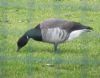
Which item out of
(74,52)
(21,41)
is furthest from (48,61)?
(21,41)

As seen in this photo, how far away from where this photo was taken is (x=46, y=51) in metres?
9.32

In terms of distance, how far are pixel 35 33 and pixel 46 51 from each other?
549 millimetres

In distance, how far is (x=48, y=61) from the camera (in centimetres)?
825

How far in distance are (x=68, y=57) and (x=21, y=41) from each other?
156 centimetres

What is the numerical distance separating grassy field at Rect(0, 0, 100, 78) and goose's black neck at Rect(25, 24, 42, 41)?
19cm

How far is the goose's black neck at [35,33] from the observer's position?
9375 mm

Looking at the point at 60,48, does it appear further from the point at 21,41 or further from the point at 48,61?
the point at 48,61

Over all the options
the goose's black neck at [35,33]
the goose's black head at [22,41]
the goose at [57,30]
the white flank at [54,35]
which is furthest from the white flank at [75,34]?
the goose's black head at [22,41]

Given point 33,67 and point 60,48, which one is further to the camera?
point 60,48

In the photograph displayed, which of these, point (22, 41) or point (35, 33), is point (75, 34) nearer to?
point (35, 33)

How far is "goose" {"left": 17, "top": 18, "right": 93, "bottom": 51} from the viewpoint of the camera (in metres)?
9.24

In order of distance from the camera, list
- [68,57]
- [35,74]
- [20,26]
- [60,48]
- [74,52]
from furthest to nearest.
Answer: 1. [20,26]
2. [60,48]
3. [74,52]
4. [68,57]
5. [35,74]

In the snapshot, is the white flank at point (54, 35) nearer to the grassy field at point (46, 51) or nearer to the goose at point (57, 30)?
the goose at point (57, 30)

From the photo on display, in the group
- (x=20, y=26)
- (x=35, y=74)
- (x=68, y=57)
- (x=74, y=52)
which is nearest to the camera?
(x=35, y=74)
